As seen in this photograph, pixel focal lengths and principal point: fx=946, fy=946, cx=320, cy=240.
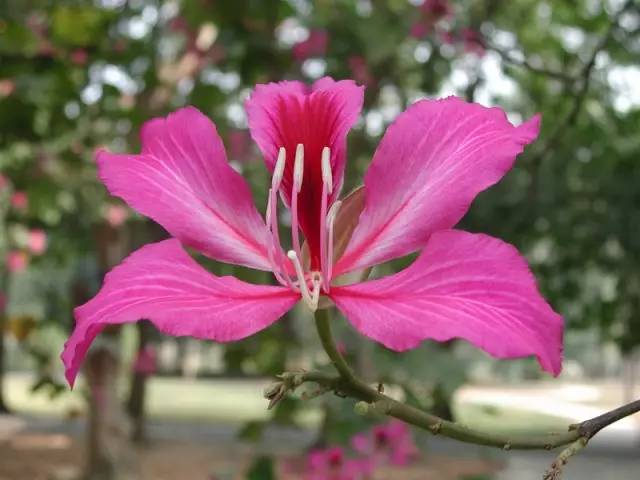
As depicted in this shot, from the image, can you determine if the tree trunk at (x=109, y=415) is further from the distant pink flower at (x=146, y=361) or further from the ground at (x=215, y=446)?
the distant pink flower at (x=146, y=361)

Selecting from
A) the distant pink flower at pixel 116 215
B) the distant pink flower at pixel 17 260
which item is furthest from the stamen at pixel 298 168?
the distant pink flower at pixel 17 260

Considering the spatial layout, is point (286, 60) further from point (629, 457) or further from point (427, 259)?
point (629, 457)

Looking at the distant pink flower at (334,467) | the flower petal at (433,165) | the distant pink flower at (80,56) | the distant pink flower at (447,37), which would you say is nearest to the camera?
the flower petal at (433,165)

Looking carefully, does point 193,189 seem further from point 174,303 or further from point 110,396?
point 110,396

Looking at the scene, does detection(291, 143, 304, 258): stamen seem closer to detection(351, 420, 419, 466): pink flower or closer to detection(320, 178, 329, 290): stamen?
detection(320, 178, 329, 290): stamen

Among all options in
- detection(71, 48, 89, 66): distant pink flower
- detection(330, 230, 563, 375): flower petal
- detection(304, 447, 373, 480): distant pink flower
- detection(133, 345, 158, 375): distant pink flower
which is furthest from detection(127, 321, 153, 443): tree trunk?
detection(330, 230, 563, 375): flower petal

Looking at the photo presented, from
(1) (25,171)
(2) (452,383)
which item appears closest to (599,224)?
(2) (452,383)

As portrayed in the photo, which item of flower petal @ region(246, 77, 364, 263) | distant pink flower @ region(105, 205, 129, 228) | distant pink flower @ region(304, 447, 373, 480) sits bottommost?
distant pink flower @ region(304, 447, 373, 480)
